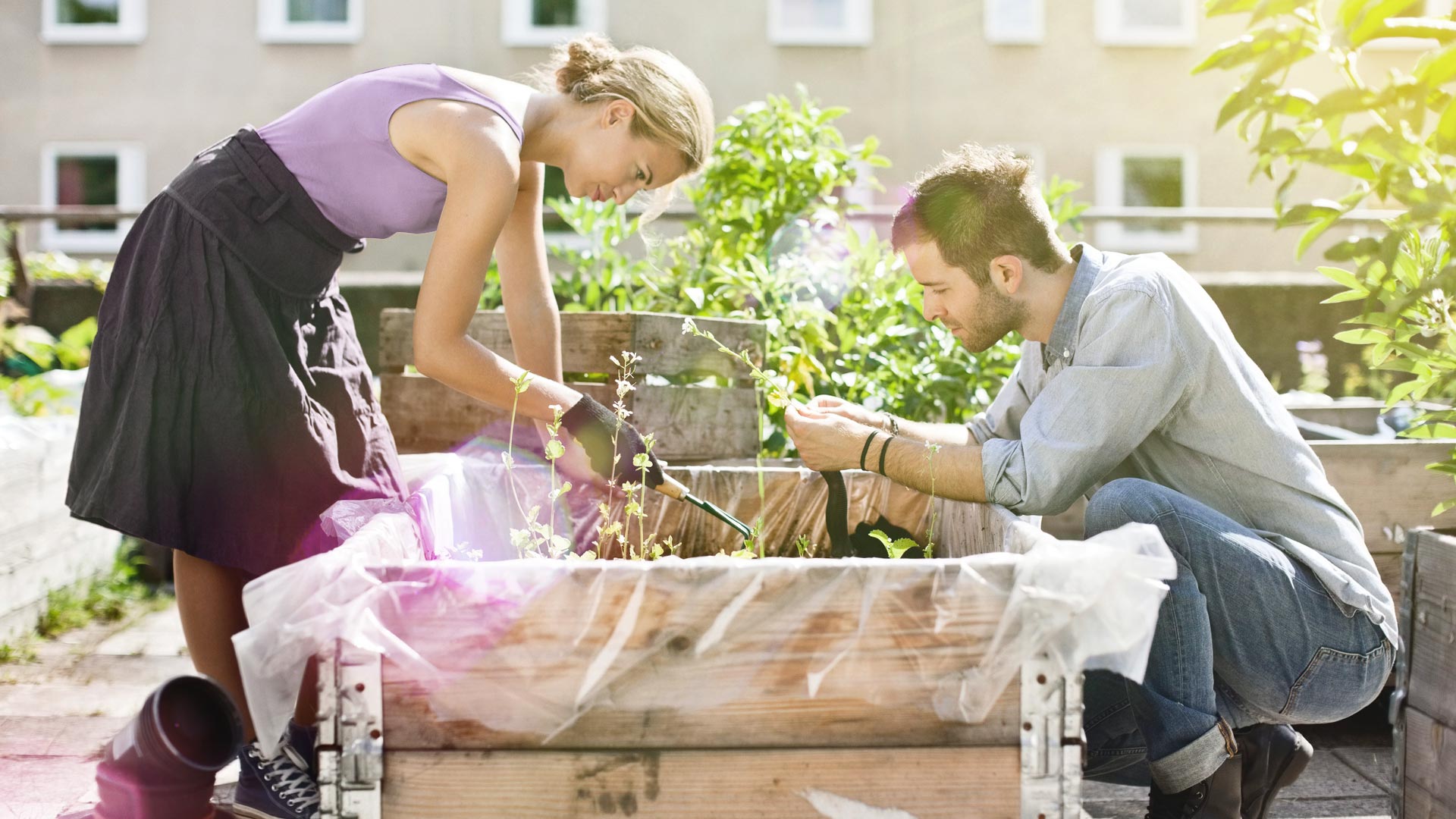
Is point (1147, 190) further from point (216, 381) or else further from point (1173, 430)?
point (216, 381)

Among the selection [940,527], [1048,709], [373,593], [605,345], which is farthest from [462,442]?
[1048,709]

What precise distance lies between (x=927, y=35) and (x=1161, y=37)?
94.1 inches

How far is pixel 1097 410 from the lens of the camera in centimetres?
173

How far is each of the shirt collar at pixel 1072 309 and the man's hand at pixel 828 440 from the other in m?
0.36

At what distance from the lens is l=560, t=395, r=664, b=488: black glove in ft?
6.24

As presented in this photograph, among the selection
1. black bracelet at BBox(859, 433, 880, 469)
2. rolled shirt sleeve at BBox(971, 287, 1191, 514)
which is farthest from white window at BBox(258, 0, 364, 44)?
rolled shirt sleeve at BBox(971, 287, 1191, 514)

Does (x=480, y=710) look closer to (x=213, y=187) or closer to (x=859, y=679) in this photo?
(x=859, y=679)

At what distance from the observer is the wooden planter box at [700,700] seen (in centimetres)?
126

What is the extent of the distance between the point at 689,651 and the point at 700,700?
6 centimetres

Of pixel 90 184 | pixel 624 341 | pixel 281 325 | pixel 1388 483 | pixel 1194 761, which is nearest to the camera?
pixel 1194 761

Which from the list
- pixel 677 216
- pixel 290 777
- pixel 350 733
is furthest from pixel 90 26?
pixel 350 733

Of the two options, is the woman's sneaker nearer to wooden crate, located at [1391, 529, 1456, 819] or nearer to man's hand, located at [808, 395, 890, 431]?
man's hand, located at [808, 395, 890, 431]

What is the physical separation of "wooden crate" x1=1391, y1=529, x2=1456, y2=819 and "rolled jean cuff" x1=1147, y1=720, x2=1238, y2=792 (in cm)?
32

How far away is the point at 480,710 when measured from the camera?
1284mm
